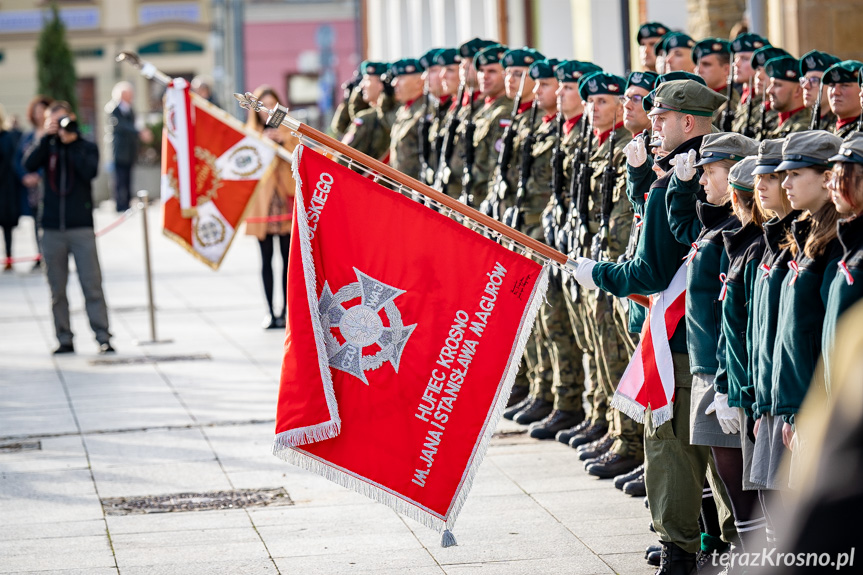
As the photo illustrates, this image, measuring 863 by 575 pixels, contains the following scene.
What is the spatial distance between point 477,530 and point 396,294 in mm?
1313

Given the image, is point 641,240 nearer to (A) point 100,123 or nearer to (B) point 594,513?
(B) point 594,513

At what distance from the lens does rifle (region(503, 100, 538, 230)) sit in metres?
8.38

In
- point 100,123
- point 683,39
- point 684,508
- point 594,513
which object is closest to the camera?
point 684,508

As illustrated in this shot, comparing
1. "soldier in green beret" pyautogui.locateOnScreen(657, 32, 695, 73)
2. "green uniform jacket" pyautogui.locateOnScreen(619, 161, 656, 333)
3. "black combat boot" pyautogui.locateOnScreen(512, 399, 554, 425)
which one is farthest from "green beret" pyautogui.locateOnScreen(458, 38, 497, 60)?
"green uniform jacket" pyautogui.locateOnScreen(619, 161, 656, 333)

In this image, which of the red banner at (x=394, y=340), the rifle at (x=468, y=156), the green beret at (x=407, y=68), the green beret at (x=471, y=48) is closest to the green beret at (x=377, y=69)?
the green beret at (x=407, y=68)

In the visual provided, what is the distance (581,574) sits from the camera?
17.7 ft

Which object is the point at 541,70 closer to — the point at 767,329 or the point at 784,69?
the point at 784,69

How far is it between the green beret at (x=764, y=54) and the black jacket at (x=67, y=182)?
19.4 feet

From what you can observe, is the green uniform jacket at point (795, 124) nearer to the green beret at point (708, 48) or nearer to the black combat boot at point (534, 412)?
the green beret at point (708, 48)

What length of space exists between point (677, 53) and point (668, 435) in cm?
397

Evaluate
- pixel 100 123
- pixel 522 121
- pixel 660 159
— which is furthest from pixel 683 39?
pixel 100 123

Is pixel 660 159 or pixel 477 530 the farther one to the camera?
pixel 477 530

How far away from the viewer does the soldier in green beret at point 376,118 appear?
11.6 m

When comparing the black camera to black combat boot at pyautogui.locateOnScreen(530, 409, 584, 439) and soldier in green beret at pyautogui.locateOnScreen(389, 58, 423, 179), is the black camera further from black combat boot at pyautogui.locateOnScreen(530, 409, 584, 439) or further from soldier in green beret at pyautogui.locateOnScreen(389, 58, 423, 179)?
black combat boot at pyautogui.locateOnScreen(530, 409, 584, 439)
